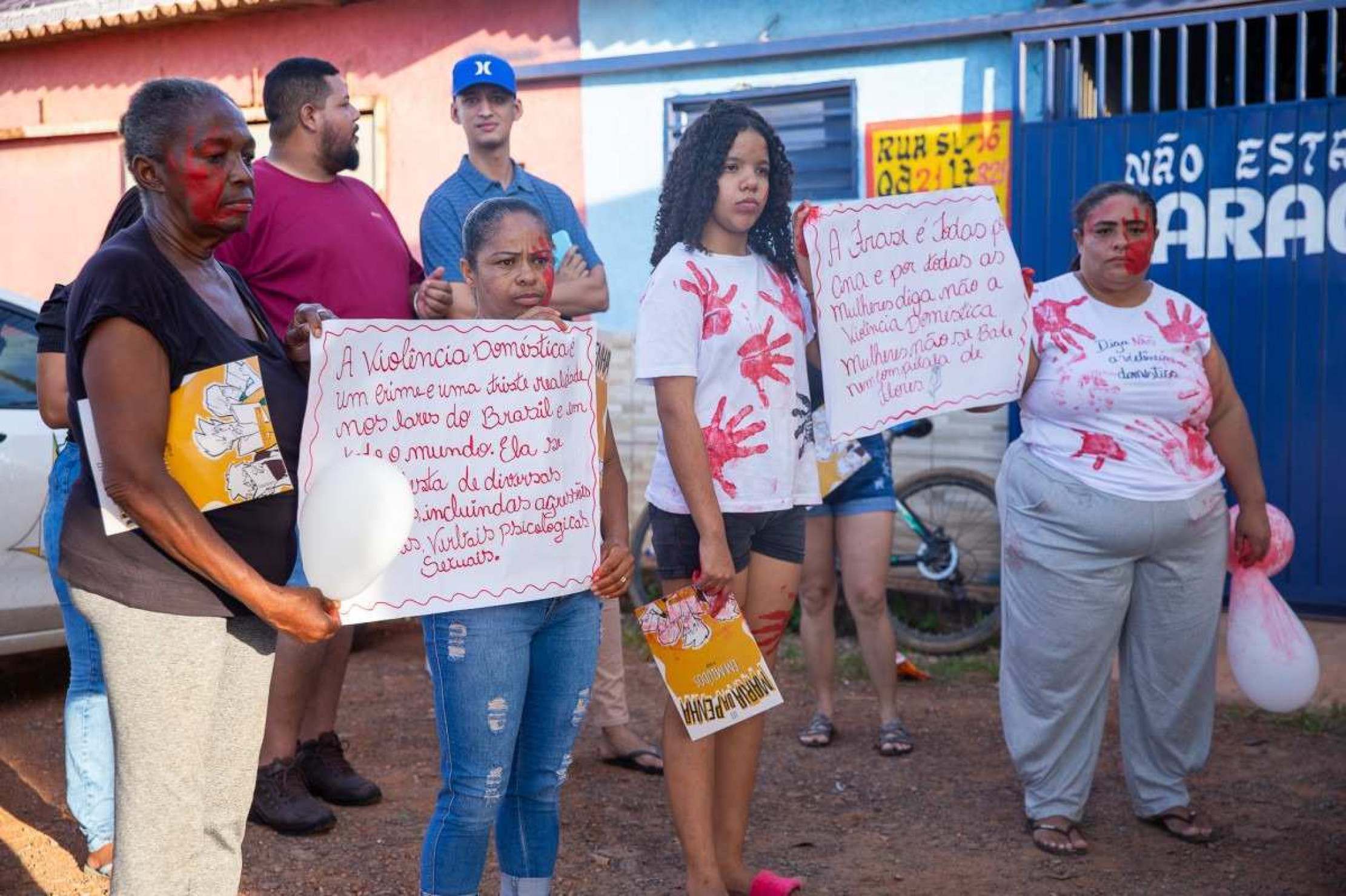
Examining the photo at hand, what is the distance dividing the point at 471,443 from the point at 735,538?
0.79 meters

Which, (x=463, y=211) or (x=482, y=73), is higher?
(x=482, y=73)

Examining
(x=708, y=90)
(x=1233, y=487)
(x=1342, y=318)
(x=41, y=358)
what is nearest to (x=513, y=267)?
(x=41, y=358)

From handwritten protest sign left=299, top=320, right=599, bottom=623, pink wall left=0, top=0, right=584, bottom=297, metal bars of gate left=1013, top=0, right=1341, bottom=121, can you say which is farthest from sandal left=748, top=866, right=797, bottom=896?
pink wall left=0, top=0, right=584, bottom=297

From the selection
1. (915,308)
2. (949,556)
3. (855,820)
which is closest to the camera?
(915,308)

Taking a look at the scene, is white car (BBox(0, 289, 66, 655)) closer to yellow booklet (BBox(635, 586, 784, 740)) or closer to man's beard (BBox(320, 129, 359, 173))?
man's beard (BBox(320, 129, 359, 173))

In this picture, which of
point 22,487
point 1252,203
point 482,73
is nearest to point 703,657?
point 482,73

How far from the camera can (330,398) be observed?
8.78ft

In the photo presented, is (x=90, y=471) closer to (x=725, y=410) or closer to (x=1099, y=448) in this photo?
(x=725, y=410)

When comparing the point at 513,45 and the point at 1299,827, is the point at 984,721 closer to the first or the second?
the point at 1299,827

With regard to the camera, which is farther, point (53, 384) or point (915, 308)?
point (915, 308)

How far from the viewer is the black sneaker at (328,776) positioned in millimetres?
4414

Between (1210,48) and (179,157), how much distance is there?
506 centimetres

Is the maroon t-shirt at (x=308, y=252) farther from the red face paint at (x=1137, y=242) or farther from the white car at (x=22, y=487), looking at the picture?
the red face paint at (x=1137, y=242)

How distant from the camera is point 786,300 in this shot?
346 cm
